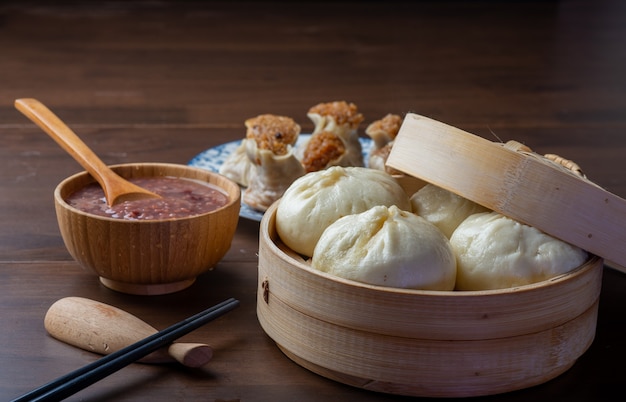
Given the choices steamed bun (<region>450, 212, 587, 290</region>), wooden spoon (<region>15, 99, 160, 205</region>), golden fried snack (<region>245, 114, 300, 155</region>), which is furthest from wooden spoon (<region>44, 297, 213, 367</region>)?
golden fried snack (<region>245, 114, 300, 155</region>)

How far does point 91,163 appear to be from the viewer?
5.72 ft

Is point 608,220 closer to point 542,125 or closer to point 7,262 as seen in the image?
point 7,262

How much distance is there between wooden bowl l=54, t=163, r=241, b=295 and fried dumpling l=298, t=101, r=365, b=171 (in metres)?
0.47

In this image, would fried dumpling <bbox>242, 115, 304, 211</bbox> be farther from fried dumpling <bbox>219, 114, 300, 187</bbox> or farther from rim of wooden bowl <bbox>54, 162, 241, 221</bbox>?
rim of wooden bowl <bbox>54, 162, 241, 221</bbox>

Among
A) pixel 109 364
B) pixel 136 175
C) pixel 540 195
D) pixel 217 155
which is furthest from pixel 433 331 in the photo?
pixel 217 155

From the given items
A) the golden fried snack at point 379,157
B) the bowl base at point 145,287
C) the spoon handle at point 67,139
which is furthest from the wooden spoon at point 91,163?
the golden fried snack at point 379,157

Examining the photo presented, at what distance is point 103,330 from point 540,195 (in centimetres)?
67

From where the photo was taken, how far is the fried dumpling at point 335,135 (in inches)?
82.6

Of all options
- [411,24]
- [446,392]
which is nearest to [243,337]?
[446,392]

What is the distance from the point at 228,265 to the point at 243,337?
0.96 feet

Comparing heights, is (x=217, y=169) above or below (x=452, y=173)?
below

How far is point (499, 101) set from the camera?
122 inches

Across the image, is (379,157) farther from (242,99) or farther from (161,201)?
(242,99)

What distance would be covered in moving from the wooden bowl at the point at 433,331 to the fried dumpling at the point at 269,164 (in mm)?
612
